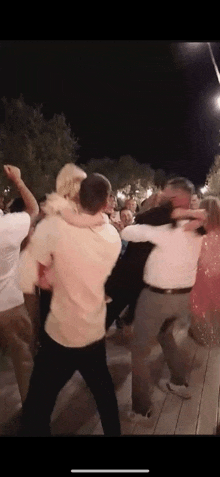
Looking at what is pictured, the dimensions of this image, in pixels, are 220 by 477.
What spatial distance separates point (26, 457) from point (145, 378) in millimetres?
1111

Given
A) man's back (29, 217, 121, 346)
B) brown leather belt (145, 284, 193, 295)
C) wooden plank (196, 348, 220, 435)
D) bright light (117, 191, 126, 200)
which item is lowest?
wooden plank (196, 348, 220, 435)

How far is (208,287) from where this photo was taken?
3.00m

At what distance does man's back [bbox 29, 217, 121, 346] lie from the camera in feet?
9.29

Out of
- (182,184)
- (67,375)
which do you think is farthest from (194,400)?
(182,184)

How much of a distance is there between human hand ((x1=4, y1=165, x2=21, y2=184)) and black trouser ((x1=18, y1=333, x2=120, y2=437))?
0.98 metres

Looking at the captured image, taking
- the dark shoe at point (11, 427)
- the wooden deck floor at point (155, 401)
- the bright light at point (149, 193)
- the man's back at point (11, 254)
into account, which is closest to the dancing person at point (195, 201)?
the bright light at point (149, 193)

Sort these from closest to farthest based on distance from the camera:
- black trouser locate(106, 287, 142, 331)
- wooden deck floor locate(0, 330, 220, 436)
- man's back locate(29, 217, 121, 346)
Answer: man's back locate(29, 217, 121, 346) < black trouser locate(106, 287, 142, 331) < wooden deck floor locate(0, 330, 220, 436)

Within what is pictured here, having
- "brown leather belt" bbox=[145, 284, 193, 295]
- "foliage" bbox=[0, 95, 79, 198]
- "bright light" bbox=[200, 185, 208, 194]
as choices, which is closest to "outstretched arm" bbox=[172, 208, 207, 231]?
"bright light" bbox=[200, 185, 208, 194]

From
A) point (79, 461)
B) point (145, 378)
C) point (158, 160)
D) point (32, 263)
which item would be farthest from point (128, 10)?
point (79, 461)

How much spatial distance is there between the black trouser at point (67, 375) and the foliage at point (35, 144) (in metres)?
0.98

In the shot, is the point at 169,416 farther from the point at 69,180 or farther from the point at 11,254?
the point at 69,180

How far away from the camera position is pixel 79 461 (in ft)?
10.9

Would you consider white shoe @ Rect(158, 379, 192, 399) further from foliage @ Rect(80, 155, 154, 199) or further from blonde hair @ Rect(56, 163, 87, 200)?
blonde hair @ Rect(56, 163, 87, 200)

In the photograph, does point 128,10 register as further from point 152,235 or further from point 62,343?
point 62,343
